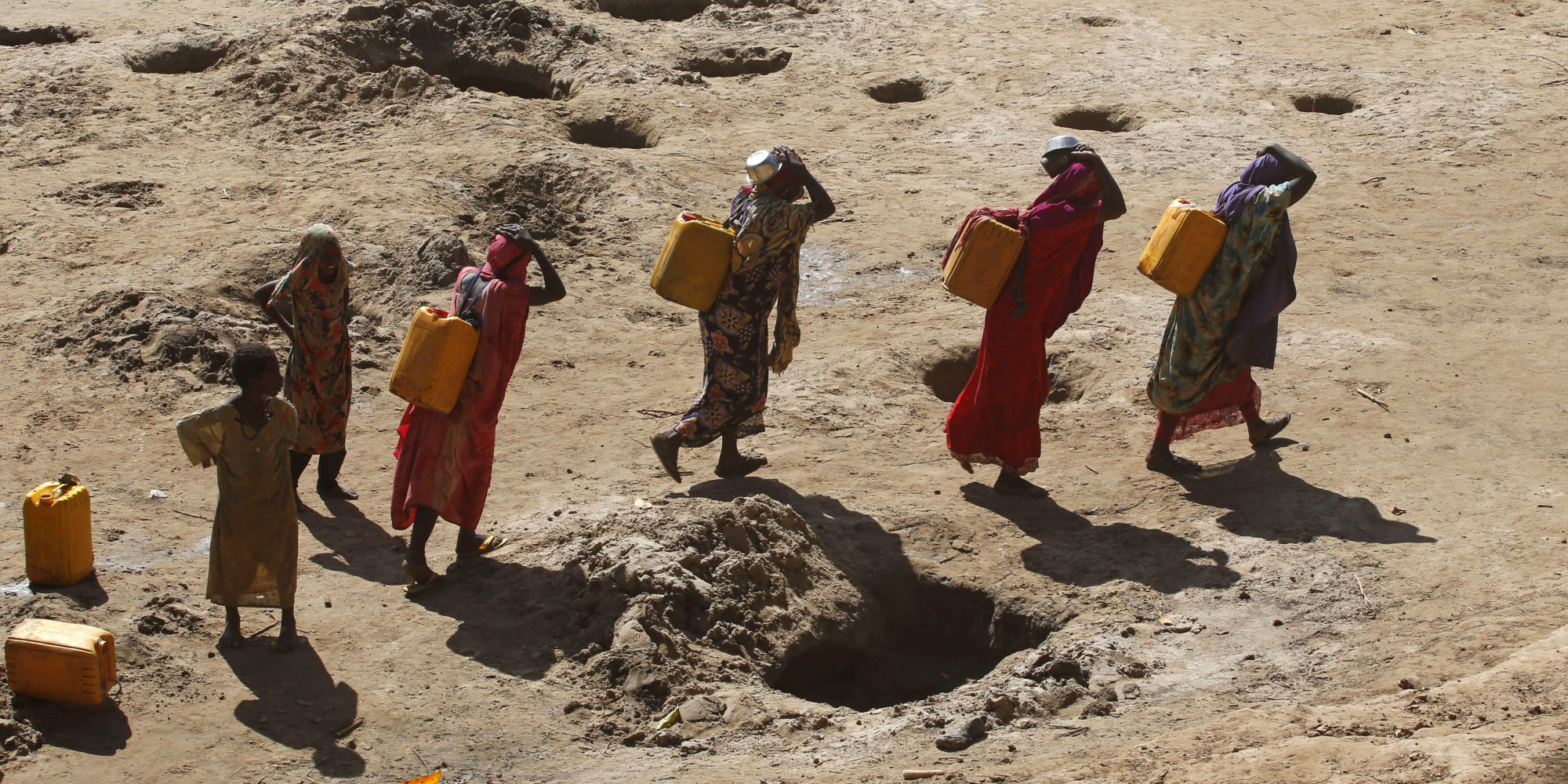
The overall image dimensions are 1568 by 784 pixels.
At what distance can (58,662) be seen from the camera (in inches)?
158

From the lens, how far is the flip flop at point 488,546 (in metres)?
5.30

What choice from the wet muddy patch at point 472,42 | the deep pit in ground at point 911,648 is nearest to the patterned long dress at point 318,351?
the deep pit in ground at point 911,648

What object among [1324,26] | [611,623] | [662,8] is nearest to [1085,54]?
[1324,26]

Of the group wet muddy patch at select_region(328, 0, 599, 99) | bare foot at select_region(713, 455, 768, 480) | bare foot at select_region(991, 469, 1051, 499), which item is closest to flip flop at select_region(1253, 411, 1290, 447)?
bare foot at select_region(991, 469, 1051, 499)

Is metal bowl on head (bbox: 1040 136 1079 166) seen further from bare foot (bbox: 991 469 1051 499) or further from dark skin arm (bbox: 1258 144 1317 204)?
bare foot (bbox: 991 469 1051 499)

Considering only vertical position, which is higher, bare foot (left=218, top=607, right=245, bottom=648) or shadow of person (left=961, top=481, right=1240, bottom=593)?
shadow of person (left=961, top=481, right=1240, bottom=593)

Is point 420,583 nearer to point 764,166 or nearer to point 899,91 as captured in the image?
point 764,166

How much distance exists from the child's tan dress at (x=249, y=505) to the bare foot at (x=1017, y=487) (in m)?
3.19

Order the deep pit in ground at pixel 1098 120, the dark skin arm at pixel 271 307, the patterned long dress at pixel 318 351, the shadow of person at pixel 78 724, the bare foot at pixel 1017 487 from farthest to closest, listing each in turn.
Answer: the deep pit in ground at pixel 1098 120 → the bare foot at pixel 1017 487 → the dark skin arm at pixel 271 307 → the patterned long dress at pixel 318 351 → the shadow of person at pixel 78 724

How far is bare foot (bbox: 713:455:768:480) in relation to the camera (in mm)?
6074

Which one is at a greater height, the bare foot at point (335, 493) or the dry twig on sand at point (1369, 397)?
the dry twig on sand at point (1369, 397)

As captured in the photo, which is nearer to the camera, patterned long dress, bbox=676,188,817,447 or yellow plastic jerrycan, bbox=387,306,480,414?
yellow plastic jerrycan, bbox=387,306,480,414

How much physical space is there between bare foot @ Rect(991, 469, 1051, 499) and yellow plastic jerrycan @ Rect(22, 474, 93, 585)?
3.95 m

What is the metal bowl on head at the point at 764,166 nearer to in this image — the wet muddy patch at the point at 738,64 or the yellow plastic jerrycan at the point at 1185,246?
the yellow plastic jerrycan at the point at 1185,246
